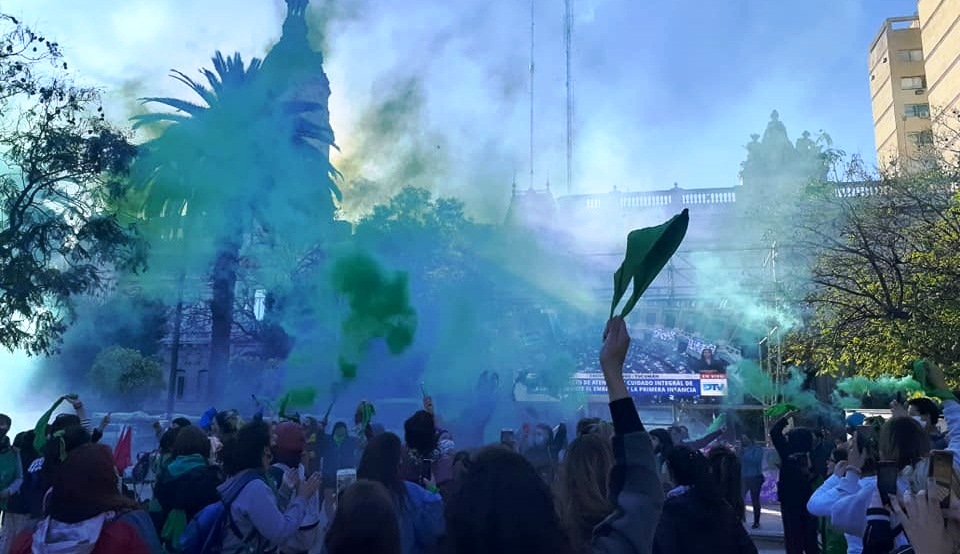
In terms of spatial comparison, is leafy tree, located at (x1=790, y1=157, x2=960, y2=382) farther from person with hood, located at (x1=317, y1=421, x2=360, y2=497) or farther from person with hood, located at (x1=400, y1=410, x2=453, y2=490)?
person with hood, located at (x1=400, y1=410, x2=453, y2=490)

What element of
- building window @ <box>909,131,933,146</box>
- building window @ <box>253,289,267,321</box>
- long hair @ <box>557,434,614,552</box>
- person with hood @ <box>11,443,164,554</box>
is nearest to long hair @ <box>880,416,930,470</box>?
long hair @ <box>557,434,614,552</box>

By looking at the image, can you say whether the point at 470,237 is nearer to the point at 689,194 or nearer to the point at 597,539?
the point at 689,194

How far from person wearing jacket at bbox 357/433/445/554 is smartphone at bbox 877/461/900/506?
2.02 metres

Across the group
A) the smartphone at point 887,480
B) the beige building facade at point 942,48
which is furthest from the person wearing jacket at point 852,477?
the beige building facade at point 942,48

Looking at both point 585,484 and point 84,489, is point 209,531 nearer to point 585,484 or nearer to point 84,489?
point 84,489

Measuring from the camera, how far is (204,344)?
3244cm

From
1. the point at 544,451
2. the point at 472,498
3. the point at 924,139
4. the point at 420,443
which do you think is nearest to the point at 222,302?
the point at 544,451

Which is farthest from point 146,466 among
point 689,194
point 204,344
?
point 689,194

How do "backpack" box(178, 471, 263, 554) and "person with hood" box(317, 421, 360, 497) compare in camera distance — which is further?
"person with hood" box(317, 421, 360, 497)

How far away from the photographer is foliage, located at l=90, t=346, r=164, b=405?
24406 mm

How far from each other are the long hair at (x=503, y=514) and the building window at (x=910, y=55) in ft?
160

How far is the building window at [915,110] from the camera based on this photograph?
4056 cm

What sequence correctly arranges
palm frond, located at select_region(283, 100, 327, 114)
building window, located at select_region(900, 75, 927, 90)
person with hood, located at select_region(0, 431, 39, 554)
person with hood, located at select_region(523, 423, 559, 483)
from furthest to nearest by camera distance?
building window, located at select_region(900, 75, 927, 90)
palm frond, located at select_region(283, 100, 327, 114)
person with hood, located at select_region(523, 423, 559, 483)
person with hood, located at select_region(0, 431, 39, 554)

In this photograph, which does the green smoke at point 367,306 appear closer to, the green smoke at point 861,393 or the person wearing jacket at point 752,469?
the person wearing jacket at point 752,469
